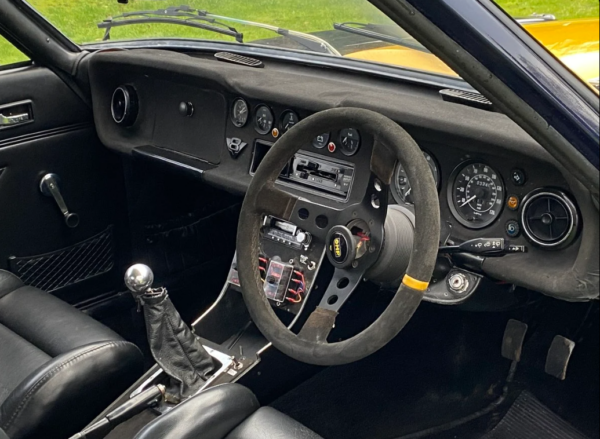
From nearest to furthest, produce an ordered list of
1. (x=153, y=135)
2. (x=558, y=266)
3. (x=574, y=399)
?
(x=558, y=266), (x=574, y=399), (x=153, y=135)

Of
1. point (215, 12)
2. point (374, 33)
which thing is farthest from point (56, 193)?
point (374, 33)

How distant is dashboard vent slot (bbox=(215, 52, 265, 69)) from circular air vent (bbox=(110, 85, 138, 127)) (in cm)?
36

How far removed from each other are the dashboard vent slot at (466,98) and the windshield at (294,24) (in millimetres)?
98

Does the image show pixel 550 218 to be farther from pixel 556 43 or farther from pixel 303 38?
pixel 303 38

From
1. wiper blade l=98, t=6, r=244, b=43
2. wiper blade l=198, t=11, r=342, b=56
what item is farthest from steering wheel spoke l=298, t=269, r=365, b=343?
wiper blade l=98, t=6, r=244, b=43

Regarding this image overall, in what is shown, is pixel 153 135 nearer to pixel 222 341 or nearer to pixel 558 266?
pixel 222 341

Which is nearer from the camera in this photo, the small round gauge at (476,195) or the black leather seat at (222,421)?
the black leather seat at (222,421)

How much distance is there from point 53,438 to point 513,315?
1.56m

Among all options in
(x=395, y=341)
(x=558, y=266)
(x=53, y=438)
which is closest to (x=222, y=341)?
(x=53, y=438)

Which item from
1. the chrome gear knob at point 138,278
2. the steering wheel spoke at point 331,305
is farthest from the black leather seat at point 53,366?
the steering wheel spoke at point 331,305

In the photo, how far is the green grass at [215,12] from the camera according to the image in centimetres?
256

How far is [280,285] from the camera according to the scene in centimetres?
222

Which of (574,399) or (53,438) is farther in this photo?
(574,399)

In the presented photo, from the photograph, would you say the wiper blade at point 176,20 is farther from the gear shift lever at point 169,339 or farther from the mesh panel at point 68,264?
the gear shift lever at point 169,339
